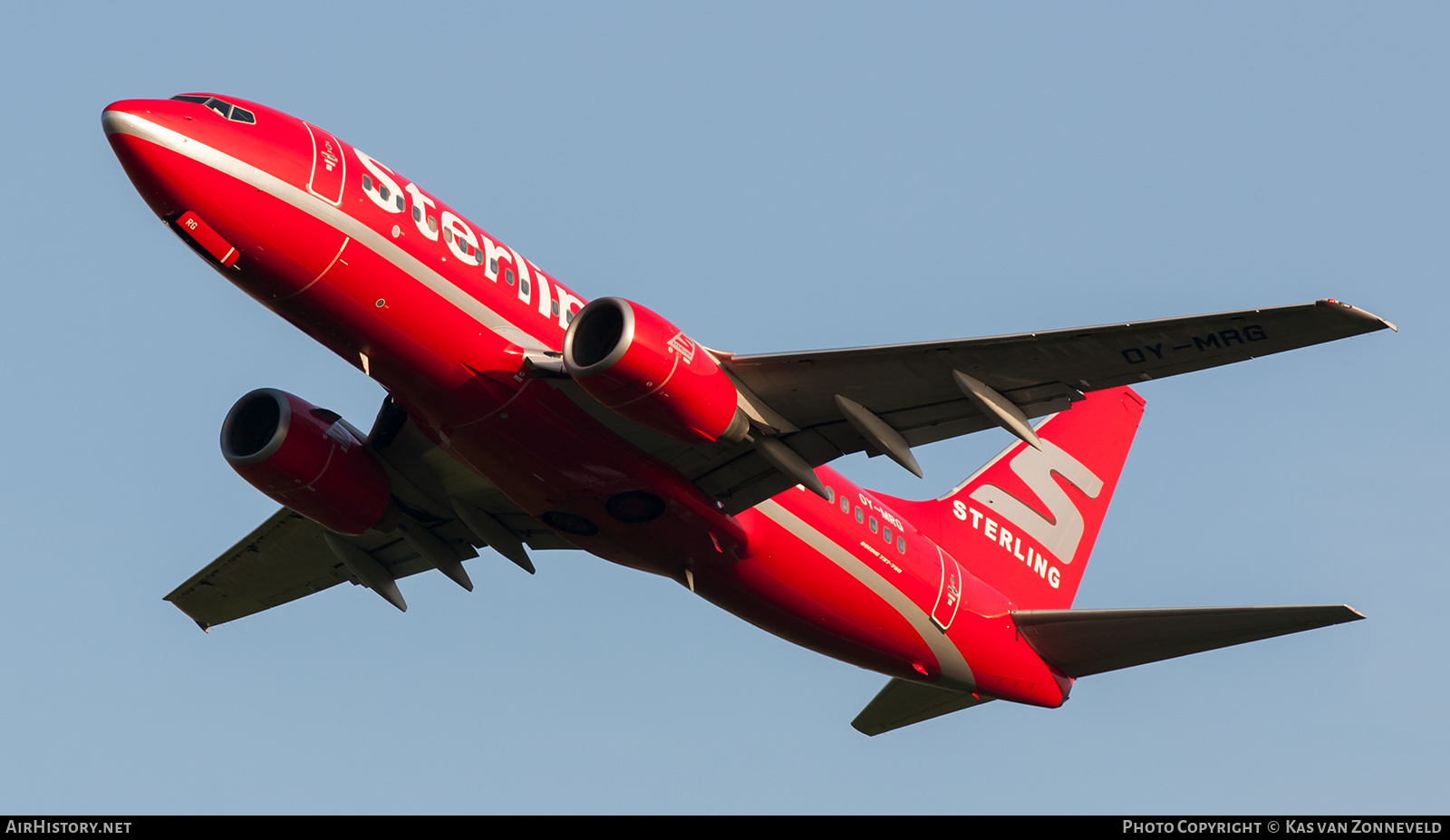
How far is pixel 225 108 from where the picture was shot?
70.7 ft

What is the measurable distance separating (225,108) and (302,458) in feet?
21.2

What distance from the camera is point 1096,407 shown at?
34500mm

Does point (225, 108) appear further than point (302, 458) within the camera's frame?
No

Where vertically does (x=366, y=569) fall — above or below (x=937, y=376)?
below

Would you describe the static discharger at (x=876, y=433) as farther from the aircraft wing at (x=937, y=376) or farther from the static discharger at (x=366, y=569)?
the static discharger at (x=366, y=569)

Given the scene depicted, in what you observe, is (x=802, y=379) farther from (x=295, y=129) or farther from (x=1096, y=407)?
(x=1096, y=407)

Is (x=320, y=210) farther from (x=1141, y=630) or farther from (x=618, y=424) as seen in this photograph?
(x=1141, y=630)

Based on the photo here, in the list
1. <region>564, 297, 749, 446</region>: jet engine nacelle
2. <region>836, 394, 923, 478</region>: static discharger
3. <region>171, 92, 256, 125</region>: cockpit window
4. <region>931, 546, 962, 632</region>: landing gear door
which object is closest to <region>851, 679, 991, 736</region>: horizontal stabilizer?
<region>931, 546, 962, 632</region>: landing gear door

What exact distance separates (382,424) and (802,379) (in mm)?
7906

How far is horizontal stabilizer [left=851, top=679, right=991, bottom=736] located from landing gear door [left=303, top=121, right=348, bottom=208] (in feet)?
50.3

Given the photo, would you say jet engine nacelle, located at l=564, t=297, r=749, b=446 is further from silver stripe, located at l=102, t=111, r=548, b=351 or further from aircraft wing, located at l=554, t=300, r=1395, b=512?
silver stripe, located at l=102, t=111, r=548, b=351

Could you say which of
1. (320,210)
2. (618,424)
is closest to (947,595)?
(618,424)
